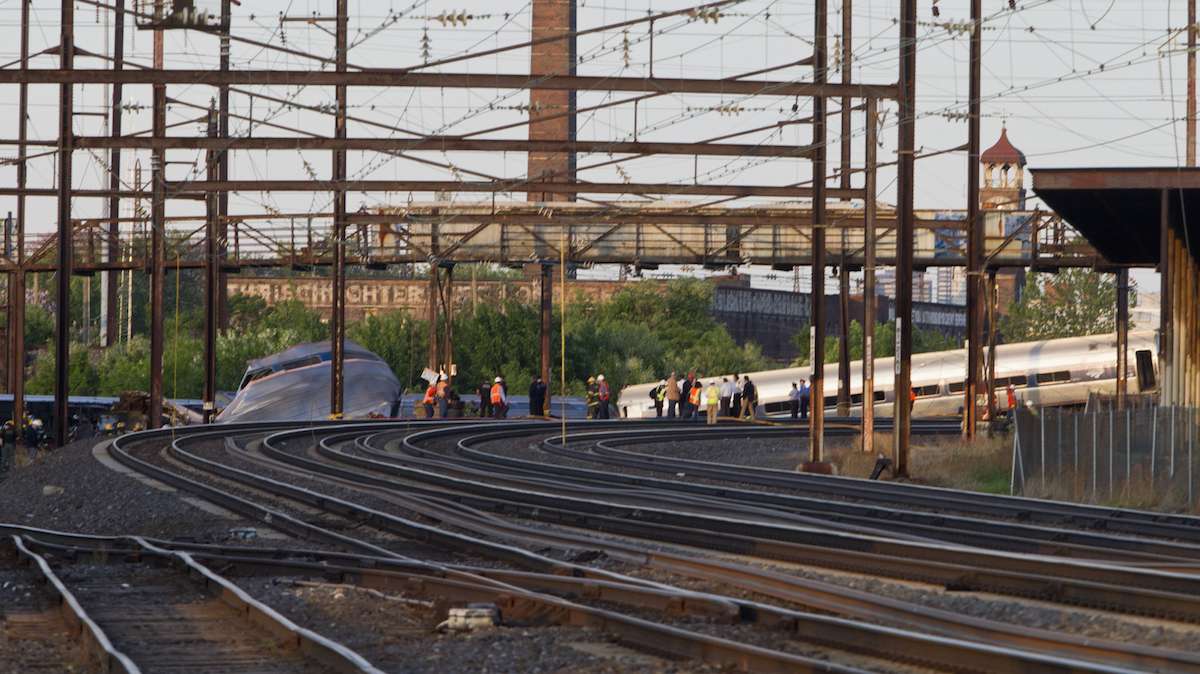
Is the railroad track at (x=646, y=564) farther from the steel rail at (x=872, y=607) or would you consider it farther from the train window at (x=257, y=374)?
the train window at (x=257, y=374)

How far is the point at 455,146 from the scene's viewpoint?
34.3m

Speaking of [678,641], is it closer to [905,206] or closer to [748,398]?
[905,206]

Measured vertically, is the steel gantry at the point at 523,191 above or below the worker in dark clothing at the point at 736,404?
above

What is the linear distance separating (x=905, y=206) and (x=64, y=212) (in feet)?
68.6

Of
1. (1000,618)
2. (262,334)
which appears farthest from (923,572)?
(262,334)

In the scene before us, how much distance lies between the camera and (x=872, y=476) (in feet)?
99.2

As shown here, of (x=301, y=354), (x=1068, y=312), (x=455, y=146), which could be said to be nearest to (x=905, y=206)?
(x=455, y=146)

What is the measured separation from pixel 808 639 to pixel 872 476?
19.2m

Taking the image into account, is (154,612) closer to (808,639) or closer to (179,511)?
(808,639)

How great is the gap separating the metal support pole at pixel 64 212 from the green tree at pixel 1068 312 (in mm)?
91721

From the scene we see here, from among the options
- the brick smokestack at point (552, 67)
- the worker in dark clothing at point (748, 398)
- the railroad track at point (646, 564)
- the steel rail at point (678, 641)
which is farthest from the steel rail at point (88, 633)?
the brick smokestack at point (552, 67)

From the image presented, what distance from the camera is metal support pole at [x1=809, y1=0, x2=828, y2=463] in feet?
105

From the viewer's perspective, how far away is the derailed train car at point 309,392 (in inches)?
2354

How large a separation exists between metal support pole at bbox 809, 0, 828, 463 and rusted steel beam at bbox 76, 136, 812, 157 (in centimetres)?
63
